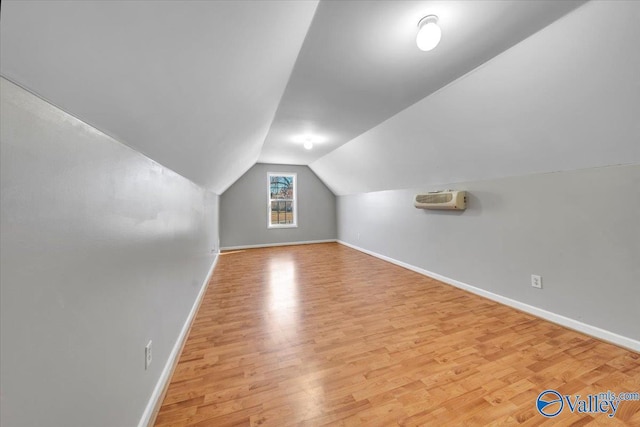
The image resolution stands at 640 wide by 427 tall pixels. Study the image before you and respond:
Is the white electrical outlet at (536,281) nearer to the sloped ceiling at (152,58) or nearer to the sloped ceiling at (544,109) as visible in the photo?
the sloped ceiling at (544,109)

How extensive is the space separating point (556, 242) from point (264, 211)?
5.66 meters

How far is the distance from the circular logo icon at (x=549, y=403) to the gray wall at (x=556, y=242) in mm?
1114

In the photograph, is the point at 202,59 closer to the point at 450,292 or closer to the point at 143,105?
the point at 143,105

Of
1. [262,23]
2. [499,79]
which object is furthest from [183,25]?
[499,79]

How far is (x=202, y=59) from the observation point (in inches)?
41.0

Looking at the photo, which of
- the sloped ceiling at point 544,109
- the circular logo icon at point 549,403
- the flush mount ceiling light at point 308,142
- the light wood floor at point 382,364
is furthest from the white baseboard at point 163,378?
the sloped ceiling at point 544,109

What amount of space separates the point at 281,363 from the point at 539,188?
289cm

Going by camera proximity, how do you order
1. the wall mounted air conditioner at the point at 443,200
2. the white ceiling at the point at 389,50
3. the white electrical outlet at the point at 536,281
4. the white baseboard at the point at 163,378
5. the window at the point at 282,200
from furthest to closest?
the window at the point at 282,200 < the wall mounted air conditioner at the point at 443,200 < the white electrical outlet at the point at 536,281 < the white ceiling at the point at 389,50 < the white baseboard at the point at 163,378

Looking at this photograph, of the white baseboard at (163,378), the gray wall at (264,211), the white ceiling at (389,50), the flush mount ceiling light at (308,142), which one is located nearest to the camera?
the white baseboard at (163,378)

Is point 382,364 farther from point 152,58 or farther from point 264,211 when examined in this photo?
point 264,211

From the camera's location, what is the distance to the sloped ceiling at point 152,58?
0.50m

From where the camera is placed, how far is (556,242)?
7.29 ft
